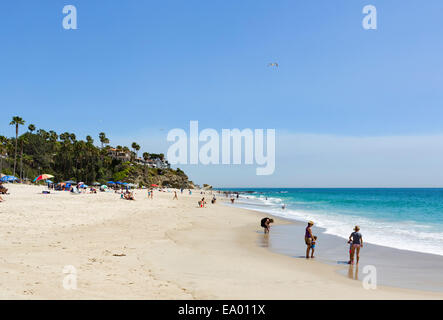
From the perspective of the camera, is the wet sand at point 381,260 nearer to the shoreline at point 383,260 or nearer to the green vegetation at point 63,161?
the shoreline at point 383,260

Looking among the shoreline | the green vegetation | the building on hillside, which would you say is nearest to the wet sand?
the shoreline

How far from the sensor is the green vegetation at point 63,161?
84.4 metres

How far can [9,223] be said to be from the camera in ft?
48.1

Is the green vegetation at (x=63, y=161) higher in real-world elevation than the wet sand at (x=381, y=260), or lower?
higher

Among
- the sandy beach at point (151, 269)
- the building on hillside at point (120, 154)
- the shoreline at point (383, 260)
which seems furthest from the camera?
the building on hillside at point (120, 154)

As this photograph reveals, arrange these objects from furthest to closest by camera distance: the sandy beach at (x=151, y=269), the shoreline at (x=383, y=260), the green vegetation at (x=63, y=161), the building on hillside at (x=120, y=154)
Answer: the building on hillside at (x=120, y=154) → the green vegetation at (x=63, y=161) → the shoreline at (x=383, y=260) → the sandy beach at (x=151, y=269)

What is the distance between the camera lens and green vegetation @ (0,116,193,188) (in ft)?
277

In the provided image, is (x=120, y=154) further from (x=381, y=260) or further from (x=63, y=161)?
(x=381, y=260)

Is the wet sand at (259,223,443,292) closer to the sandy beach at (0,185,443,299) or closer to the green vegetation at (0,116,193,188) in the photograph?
the sandy beach at (0,185,443,299)

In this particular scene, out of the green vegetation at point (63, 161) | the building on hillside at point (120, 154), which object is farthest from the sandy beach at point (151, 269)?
the building on hillside at point (120, 154)

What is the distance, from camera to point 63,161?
89.5 metres
